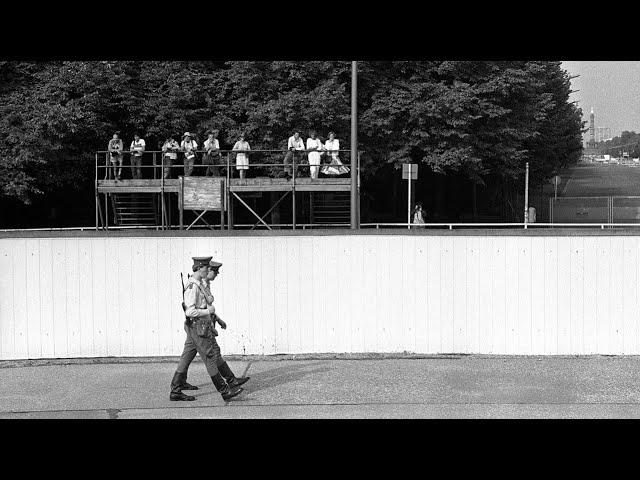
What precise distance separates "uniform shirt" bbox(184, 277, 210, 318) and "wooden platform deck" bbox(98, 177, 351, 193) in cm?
1531

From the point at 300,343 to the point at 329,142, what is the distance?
13804mm

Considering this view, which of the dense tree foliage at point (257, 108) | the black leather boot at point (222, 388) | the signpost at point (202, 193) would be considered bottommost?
the black leather boot at point (222, 388)

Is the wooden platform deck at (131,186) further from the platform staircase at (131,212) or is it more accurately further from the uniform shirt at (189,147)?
the uniform shirt at (189,147)

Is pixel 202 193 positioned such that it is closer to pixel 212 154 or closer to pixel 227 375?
pixel 212 154

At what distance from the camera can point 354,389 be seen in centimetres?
1002

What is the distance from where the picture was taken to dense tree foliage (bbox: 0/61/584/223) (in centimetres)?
3225

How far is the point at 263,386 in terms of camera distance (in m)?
10.3

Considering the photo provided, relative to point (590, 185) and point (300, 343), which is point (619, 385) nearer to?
point (300, 343)

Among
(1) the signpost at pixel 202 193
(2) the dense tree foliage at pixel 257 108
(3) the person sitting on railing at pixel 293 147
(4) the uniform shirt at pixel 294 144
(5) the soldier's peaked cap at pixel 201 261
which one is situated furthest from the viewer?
(2) the dense tree foliage at pixel 257 108

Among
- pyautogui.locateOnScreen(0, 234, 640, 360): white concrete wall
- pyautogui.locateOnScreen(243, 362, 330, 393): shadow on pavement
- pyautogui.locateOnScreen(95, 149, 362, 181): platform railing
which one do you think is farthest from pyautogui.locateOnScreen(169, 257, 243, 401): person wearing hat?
pyautogui.locateOnScreen(95, 149, 362, 181): platform railing

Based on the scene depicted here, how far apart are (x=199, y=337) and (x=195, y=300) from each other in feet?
1.37

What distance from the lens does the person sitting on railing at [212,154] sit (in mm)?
23953

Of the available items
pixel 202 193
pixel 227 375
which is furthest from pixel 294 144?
pixel 227 375

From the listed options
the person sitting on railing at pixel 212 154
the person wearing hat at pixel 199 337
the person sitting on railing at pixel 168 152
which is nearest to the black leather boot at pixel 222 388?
the person wearing hat at pixel 199 337
